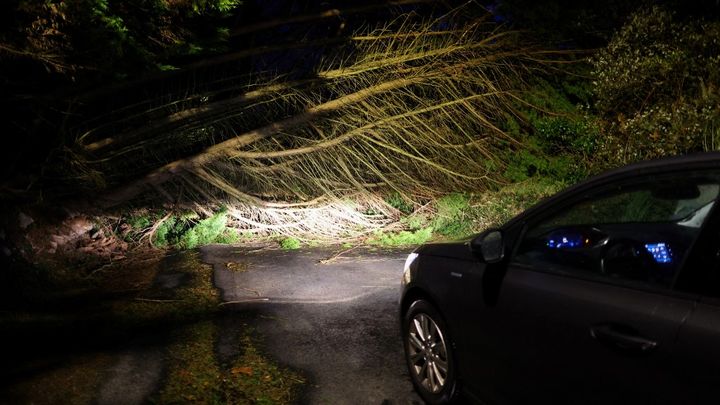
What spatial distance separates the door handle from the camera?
5.99ft

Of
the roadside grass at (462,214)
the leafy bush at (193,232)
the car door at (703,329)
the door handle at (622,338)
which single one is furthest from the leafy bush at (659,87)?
the leafy bush at (193,232)

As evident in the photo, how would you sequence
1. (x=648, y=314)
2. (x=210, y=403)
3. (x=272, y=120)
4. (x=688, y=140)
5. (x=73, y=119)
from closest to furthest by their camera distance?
1. (x=648, y=314)
2. (x=210, y=403)
3. (x=688, y=140)
4. (x=73, y=119)
5. (x=272, y=120)

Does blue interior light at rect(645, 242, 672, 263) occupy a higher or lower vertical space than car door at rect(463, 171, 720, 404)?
higher

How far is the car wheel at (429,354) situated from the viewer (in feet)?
10.1

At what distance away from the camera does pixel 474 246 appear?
113 inches

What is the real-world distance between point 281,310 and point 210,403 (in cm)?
210

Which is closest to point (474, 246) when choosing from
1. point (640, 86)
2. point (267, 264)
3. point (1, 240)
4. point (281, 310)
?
point (281, 310)

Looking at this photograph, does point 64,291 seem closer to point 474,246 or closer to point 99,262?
point 99,262

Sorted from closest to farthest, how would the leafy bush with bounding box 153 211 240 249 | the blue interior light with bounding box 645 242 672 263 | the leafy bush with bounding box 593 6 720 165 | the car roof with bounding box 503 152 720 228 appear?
1. the car roof with bounding box 503 152 720 228
2. the blue interior light with bounding box 645 242 672 263
3. the leafy bush with bounding box 593 6 720 165
4. the leafy bush with bounding box 153 211 240 249

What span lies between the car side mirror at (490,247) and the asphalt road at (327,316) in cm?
124

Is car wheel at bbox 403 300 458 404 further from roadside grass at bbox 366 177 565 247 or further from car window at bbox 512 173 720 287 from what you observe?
roadside grass at bbox 366 177 565 247

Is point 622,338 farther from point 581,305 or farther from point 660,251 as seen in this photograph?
point 660,251

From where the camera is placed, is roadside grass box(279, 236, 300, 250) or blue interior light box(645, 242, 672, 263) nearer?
blue interior light box(645, 242, 672, 263)

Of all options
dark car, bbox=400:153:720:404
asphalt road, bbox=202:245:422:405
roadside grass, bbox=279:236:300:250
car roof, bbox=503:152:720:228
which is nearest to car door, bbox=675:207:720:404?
dark car, bbox=400:153:720:404
